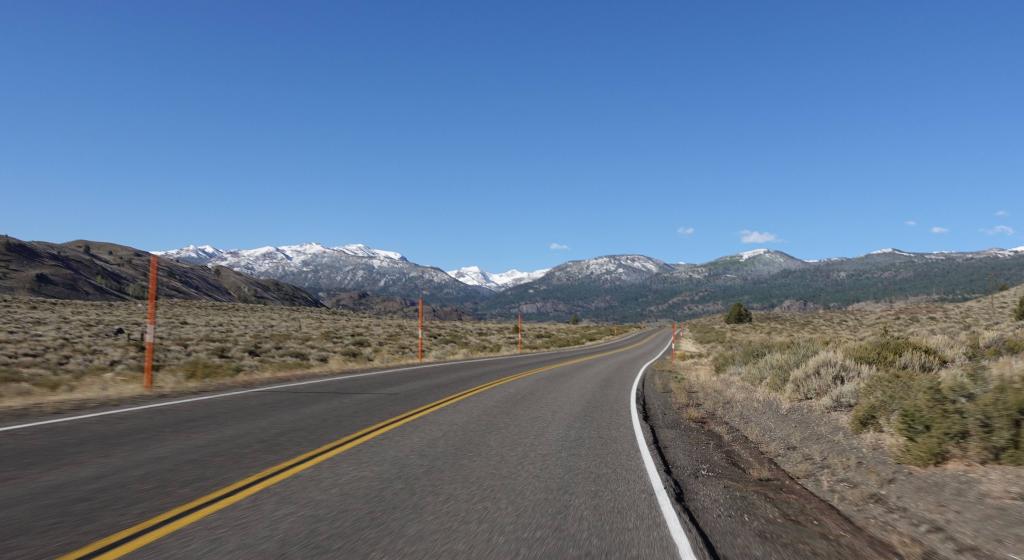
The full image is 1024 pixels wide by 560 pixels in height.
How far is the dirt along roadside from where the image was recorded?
501 centimetres

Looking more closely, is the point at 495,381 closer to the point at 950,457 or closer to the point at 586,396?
the point at 586,396

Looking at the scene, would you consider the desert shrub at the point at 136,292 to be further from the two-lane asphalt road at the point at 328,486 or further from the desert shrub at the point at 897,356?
the desert shrub at the point at 897,356

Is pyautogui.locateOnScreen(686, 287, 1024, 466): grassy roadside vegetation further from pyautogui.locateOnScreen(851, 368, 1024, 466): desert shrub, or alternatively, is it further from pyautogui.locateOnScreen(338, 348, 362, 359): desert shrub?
pyautogui.locateOnScreen(338, 348, 362, 359): desert shrub

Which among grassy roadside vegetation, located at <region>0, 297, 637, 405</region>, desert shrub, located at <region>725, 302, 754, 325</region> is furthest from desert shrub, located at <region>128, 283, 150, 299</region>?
desert shrub, located at <region>725, 302, 754, 325</region>

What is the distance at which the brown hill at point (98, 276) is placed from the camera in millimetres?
94312

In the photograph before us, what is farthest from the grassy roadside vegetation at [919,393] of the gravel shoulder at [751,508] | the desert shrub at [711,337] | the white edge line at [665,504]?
the desert shrub at [711,337]

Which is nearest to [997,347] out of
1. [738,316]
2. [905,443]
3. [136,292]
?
[905,443]

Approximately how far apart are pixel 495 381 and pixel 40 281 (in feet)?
346

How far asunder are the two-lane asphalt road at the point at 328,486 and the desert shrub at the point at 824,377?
453 centimetres

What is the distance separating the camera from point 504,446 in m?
8.28

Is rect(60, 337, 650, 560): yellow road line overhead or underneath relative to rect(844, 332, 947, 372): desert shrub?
underneath

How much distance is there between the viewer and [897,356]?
46.4 feet

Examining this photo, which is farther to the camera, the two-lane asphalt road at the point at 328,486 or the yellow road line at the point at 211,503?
the two-lane asphalt road at the point at 328,486

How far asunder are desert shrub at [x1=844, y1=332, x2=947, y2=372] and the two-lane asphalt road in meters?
6.89
